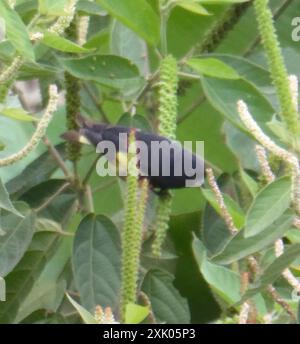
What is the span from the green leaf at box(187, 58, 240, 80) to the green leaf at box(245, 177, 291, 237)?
0.92ft

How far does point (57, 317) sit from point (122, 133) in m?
0.25

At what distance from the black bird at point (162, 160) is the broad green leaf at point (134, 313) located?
26cm

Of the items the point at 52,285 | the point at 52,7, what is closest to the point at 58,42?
the point at 52,7

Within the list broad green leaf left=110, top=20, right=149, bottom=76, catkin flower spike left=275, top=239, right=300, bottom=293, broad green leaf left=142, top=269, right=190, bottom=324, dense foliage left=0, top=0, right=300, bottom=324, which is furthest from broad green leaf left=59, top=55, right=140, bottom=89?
catkin flower spike left=275, top=239, right=300, bottom=293

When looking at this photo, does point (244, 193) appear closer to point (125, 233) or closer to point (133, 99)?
point (133, 99)

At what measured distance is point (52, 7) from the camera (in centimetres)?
123

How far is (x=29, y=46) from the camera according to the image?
1186 mm

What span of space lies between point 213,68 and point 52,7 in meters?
0.22

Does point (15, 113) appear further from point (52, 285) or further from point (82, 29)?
point (52, 285)

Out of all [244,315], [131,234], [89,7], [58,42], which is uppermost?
[89,7]

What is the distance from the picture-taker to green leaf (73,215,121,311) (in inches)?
58.3

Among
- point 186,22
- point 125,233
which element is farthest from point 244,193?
point 125,233
